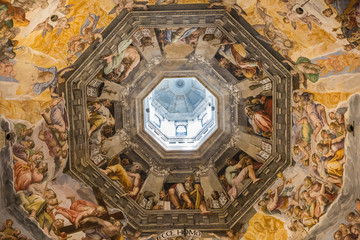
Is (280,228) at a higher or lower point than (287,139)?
lower

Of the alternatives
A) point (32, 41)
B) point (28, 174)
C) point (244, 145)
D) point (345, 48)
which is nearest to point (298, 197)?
point (244, 145)

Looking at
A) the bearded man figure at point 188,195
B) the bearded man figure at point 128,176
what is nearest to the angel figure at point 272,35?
the bearded man figure at point 188,195

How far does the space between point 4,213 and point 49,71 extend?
15.0ft

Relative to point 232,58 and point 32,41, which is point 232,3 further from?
point 32,41

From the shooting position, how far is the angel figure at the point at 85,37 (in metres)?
11.9

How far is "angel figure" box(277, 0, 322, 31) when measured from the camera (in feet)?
36.5

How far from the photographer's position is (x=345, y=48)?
10.9m

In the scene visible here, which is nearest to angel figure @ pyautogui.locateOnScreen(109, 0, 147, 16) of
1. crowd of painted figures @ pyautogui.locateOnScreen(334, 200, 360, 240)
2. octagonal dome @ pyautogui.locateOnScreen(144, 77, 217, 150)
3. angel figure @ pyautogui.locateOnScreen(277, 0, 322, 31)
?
angel figure @ pyautogui.locateOnScreen(277, 0, 322, 31)

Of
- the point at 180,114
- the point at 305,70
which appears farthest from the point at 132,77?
the point at 305,70

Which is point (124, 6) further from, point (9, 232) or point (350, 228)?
point (350, 228)

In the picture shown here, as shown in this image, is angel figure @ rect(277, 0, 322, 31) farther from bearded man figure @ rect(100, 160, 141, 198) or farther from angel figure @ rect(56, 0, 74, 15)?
bearded man figure @ rect(100, 160, 141, 198)

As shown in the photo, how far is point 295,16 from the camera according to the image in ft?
37.4

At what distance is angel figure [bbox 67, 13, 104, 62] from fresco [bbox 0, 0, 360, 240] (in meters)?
0.03

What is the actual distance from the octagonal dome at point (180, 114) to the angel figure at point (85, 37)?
4.96 meters
